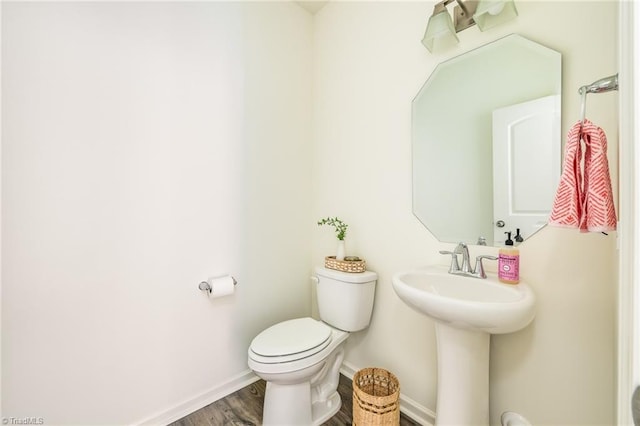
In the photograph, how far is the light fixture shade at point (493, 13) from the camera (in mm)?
1075

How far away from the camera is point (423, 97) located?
1.39 metres

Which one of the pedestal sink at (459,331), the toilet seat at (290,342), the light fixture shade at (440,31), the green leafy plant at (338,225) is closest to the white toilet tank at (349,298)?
the toilet seat at (290,342)

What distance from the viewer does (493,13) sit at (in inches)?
43.7

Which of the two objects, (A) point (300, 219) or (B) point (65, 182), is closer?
(B) point (65, 182)

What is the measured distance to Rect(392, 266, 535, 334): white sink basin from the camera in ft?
2.80

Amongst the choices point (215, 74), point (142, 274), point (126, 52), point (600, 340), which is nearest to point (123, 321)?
point (142, 274)

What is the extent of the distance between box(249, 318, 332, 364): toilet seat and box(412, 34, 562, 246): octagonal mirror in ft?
2.62

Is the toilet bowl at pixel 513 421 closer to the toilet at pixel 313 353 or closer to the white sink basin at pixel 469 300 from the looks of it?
the white sink basin at pixel 469 300

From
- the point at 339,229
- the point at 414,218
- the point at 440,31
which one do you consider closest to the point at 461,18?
the point at 440,31

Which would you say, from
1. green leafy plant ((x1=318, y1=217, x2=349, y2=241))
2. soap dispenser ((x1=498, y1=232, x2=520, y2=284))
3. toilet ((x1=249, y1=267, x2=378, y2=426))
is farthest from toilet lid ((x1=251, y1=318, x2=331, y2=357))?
soap dispenser ((x1=498, y1=232, x2=520, y2=284))

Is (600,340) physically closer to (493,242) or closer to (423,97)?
(493,242)

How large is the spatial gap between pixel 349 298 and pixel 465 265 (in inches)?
24.7

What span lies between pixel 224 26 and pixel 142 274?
143 centimetres

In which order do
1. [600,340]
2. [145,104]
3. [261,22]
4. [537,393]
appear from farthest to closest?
[261,22]
[145,104]
[537,393]
[600,340]
